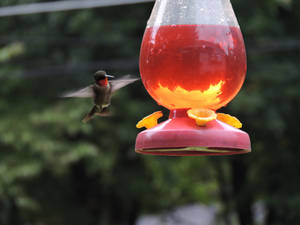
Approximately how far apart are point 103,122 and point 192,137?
8.89 metres

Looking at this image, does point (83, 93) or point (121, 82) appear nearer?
point (83, 93)

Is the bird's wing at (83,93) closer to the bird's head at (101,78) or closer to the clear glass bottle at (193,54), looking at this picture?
the bird's head at (101,78)

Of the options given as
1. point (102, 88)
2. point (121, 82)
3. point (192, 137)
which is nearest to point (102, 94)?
point (102, 88)

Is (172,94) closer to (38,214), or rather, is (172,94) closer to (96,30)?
(96,30)

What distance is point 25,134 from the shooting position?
35.7ft

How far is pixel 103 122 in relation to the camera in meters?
11.9

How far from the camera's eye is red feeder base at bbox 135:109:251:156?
301cm

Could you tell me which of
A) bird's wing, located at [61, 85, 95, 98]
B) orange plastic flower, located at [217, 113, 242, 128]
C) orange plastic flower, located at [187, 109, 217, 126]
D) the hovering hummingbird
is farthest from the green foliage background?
orange plastic flower, located at [187, 109, 217, 126]

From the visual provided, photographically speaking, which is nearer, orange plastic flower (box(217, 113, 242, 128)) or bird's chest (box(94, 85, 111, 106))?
orange plastic flower (box(217, 113, 242, 128))

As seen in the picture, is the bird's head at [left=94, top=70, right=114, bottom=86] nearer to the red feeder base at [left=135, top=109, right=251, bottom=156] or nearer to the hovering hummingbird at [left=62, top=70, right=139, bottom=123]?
the hovering hummingbird at [left=62, top=70, right=139, bottom=123]

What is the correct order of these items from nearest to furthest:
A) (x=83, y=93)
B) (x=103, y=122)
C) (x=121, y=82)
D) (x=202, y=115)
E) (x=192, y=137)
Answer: (x=192, y=137), (x=202, y=115), (x=83, y=93), (x=121, y=82), (x=103, y=122)

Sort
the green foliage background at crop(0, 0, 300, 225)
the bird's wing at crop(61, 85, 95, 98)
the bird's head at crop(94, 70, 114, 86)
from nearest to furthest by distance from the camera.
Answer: the bird's wing at crop(61, 85, 95, 98) < the bird's head at crop(94, 70, 114, 86) < the green foliage background at crop(0, 0, 300, 225)

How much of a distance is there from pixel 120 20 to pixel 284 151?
422 centimetres

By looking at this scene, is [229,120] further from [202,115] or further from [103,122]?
[103,122]
